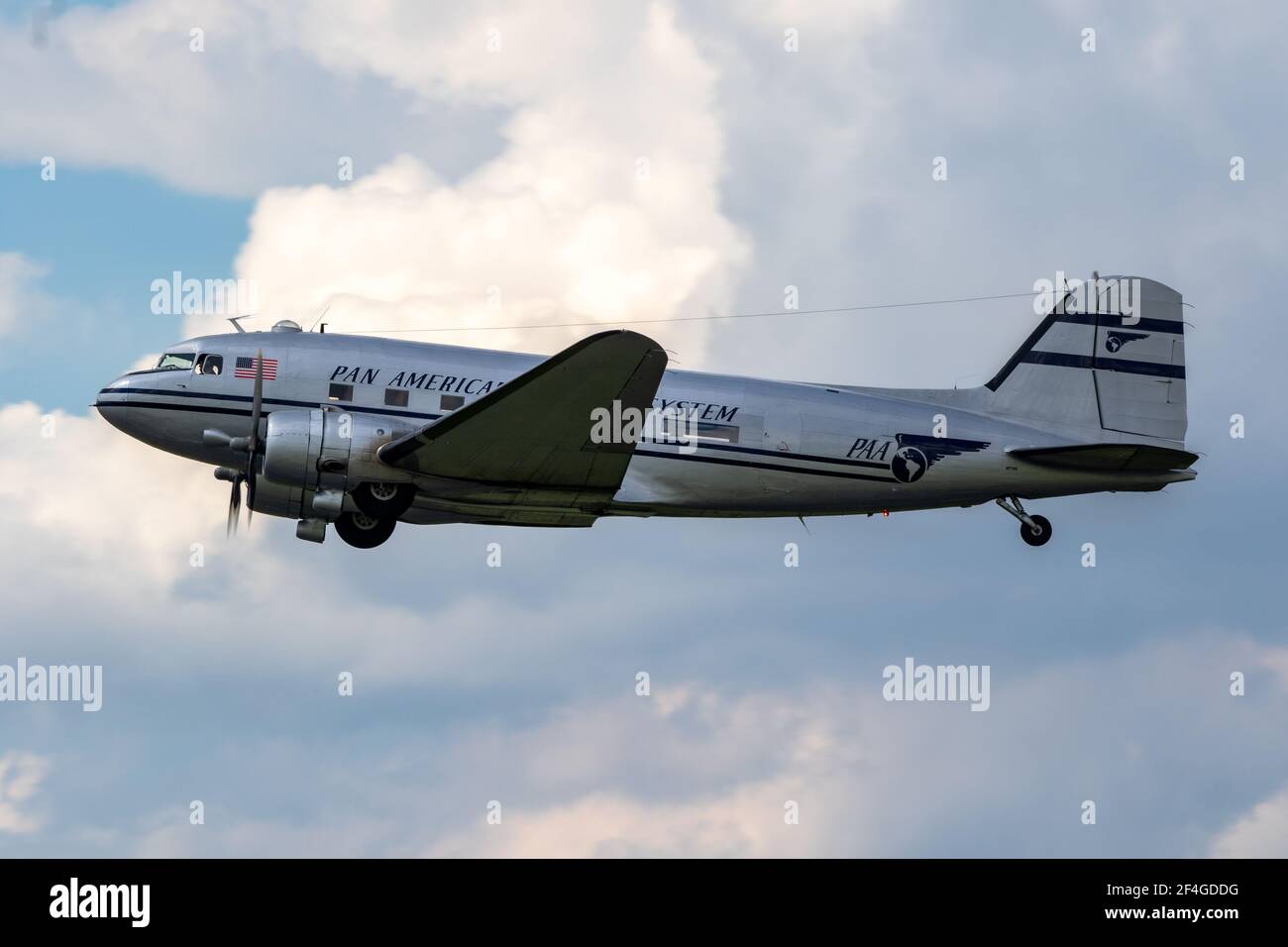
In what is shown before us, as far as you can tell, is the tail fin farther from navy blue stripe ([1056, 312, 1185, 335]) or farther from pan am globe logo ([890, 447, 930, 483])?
pan am globe logo ([890, 447, 930, 483])

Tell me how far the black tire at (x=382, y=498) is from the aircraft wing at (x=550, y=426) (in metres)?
0.55

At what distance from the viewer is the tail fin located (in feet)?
84.4

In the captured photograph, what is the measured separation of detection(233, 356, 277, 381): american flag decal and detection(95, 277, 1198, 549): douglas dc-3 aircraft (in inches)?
1.1

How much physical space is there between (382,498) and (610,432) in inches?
136

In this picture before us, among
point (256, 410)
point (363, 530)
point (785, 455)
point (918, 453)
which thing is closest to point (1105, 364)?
point (918, 453)

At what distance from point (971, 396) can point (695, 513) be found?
5.00 meters

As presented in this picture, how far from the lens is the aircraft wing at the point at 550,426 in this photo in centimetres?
2041

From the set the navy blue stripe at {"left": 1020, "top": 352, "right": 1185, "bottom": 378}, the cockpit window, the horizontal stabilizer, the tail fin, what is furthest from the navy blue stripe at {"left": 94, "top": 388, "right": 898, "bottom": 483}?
the navy blue stripe at {"left": 1020, "top": 352, "right": 1185, "bottom": 378}

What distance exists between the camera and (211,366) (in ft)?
76.7

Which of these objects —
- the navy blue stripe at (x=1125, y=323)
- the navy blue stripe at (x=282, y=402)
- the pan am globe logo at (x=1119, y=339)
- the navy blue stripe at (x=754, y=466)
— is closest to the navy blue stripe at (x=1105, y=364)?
the pan am globe logo at (x=1119, y=339)

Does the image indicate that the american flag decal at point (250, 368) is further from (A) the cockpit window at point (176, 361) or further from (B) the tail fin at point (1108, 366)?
(B) the tail fin at point (1108, 366)
